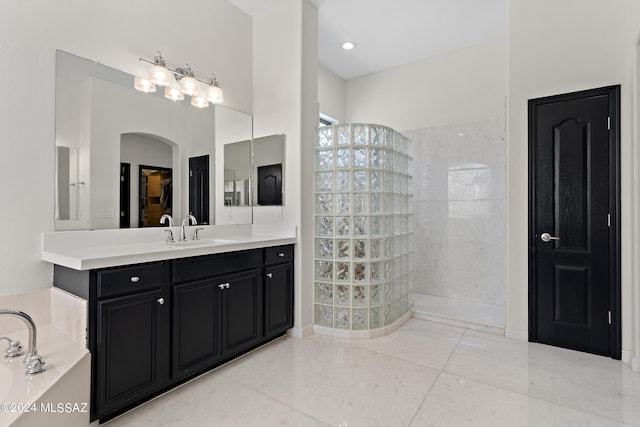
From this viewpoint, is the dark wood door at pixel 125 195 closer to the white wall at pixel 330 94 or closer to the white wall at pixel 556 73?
the white wall at pixel 330 94

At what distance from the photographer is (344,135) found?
301cm

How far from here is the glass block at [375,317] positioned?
2.99 m

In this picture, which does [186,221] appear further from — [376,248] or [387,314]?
[387,314]

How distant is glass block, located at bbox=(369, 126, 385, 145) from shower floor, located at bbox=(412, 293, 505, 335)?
1.92 metres

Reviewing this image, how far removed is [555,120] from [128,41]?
348 centimetres

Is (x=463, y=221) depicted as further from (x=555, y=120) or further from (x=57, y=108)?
(x=57, y=108)

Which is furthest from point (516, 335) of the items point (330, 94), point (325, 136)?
point (330, 94)

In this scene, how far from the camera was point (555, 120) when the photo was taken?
8.94 feet

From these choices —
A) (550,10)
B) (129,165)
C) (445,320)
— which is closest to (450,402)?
(445,320)

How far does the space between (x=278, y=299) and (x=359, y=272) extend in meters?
0.79

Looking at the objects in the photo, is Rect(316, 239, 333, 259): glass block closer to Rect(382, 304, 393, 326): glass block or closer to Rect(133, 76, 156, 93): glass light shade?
Rect(382, 304, 393, 326): glass block

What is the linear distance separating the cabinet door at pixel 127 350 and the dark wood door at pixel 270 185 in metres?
1.49

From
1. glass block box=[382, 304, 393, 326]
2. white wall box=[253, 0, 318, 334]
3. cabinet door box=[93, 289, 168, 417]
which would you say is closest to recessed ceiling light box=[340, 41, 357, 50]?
white wall box=[253, 0, 318, 334]

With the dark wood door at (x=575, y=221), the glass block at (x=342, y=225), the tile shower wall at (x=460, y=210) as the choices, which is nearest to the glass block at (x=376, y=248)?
the glass block at (x=342, y=225)
